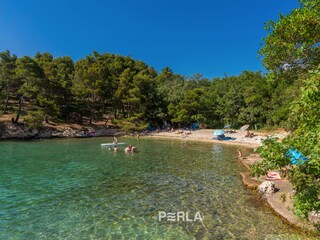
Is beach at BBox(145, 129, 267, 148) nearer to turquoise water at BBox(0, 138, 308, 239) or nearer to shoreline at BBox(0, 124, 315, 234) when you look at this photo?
shoreline at BBox(0, 124, 315, 234)

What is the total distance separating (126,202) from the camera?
11.5m

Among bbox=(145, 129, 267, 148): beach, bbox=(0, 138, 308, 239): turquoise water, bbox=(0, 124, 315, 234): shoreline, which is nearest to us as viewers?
bbox=(0, 138, 308, 239): turquoise water

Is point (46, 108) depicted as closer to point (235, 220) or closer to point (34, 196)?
point (34, 196)

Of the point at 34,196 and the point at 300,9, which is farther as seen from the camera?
the point at 34,196

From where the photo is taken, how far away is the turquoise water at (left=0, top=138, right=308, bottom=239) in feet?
28.3

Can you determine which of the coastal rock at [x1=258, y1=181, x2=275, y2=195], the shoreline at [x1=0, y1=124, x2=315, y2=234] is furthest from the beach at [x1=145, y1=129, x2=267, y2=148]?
the coastal rock at [x1=258, y1=181, x2=275, y2=195]

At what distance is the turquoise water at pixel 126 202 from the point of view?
8.62m

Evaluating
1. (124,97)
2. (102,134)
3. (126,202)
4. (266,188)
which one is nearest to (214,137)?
(124,97)

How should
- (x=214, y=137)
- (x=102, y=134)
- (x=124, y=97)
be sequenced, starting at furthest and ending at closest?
(x=124, y=97)
(x=102, y=134)
(x=214, y=137)

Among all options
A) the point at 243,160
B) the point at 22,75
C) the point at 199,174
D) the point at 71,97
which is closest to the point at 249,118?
the point at 243,160

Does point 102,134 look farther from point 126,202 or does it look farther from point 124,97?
point 126,202

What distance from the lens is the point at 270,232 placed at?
28.3 feet

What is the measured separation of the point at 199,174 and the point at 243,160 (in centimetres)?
684

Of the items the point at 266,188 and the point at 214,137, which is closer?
the point at 266,188
